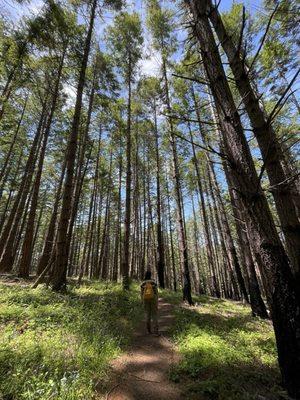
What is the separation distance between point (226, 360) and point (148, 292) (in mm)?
2504

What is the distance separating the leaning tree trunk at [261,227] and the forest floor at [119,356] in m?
0.62

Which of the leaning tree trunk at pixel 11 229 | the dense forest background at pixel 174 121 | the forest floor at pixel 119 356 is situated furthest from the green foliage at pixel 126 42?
the forest floor at pixel 119 356

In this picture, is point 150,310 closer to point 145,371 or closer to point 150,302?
point 150,302

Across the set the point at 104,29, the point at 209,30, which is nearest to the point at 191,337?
the point at 209,30

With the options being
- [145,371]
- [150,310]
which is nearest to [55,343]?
[145,371]

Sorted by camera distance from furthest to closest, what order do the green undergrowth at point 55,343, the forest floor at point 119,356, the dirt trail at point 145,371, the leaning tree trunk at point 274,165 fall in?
the dirt trail at point 145,371, the forest floor at point 119,356, the green undergrowth at point 55,343, the leaning tree trunk at point 274,165

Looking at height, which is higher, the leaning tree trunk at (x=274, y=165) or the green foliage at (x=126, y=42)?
the green foliage at (x=126, y=42)

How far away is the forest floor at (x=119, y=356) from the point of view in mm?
3199

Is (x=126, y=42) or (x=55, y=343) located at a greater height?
(x=126, y=42)

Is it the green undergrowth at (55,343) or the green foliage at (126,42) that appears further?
the green foliage at (126,42)

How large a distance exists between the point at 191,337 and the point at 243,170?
468 cm

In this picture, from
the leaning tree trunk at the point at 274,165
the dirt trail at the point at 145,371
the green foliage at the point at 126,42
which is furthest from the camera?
the green foliage at the point at 126,42

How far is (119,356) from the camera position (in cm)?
464

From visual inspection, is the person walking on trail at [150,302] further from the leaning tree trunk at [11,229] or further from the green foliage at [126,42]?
the green foliage at [126,42]
